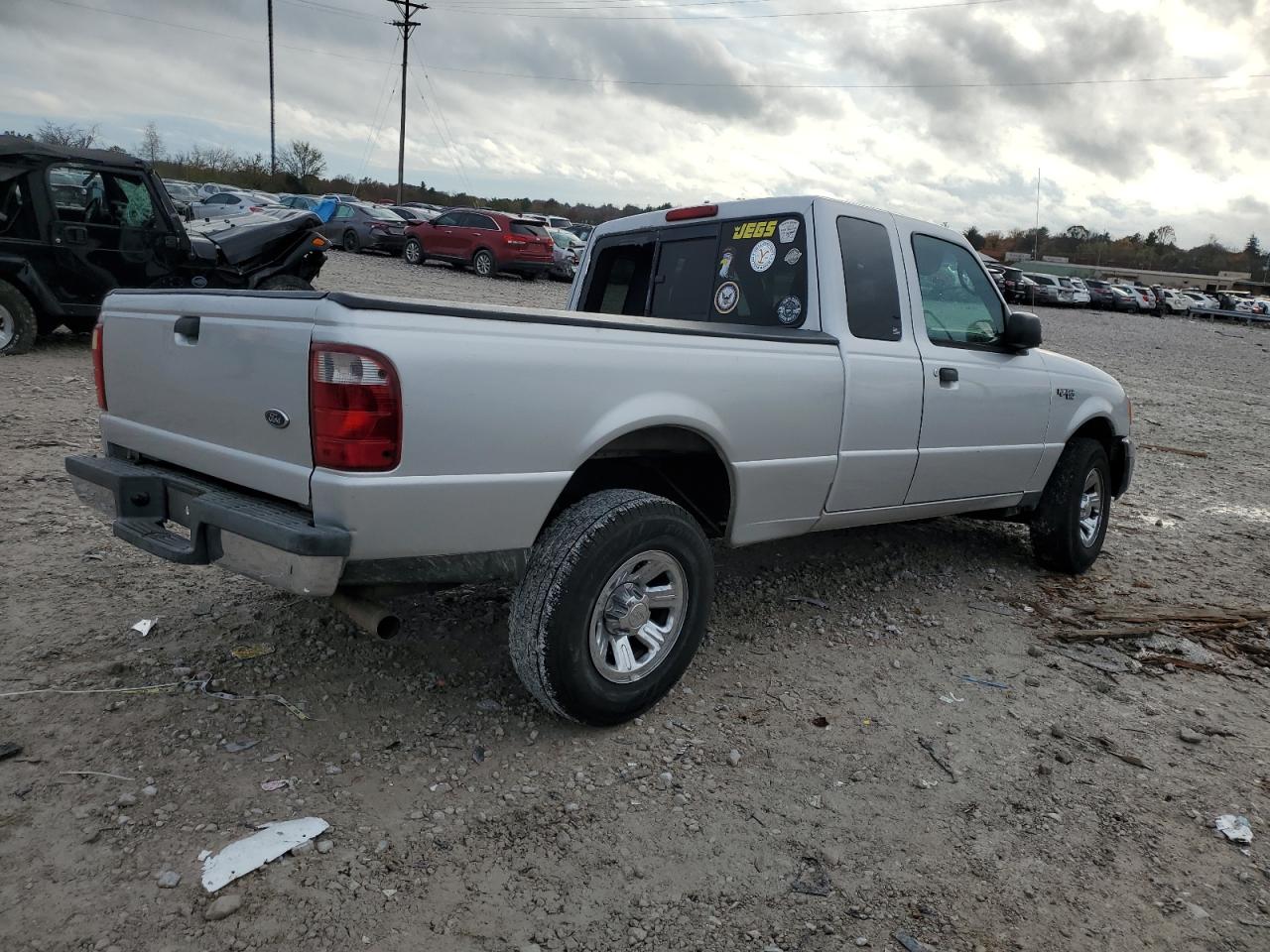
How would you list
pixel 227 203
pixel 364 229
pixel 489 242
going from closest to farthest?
1. pixel 489 242
2. pixel 364 229
3. pixel 227 203

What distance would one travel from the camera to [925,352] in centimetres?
432

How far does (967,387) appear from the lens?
4.53 metres

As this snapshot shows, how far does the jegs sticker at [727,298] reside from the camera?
432 cm

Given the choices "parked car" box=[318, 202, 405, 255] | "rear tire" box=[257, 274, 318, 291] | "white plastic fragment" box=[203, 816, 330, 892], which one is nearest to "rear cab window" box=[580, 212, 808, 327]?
"white plastic fragment" box=[203, 816, 330, 892]

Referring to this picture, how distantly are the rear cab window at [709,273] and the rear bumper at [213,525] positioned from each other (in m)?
2.32

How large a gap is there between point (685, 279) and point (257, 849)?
3.11 meters

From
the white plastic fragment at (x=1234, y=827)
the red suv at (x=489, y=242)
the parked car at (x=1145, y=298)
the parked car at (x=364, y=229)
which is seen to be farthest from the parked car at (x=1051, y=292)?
the white plastic fragment at (x=1234, y=827)

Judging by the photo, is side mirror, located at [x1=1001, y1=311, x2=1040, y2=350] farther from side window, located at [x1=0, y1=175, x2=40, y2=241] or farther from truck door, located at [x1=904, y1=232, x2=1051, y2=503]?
side window, located at [x1=0, y1=175, x2=40, y2=241]

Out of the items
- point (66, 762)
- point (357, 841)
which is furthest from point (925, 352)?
point (66, 762)

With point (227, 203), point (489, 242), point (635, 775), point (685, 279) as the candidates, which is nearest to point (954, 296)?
point (685, 279)

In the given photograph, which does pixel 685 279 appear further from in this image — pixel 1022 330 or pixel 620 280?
pixel 1022 330

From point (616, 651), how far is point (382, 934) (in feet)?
4.04

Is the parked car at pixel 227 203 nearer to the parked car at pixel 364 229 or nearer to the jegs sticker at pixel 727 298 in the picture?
the parked car at pixel 364 229

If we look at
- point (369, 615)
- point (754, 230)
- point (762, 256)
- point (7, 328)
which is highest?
point (754, 230)
